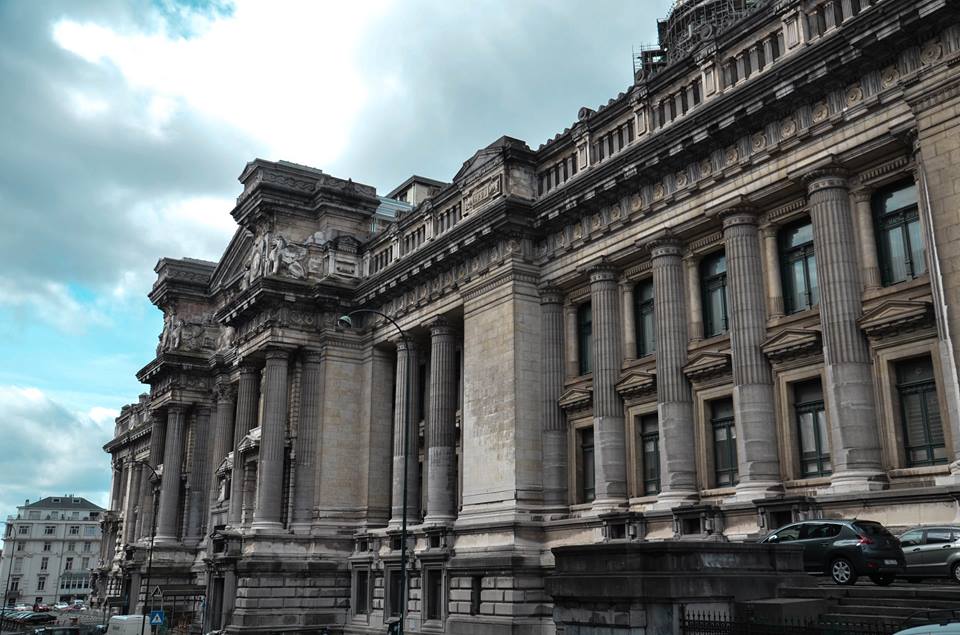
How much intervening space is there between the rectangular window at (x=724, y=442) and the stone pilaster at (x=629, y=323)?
433 centimetres

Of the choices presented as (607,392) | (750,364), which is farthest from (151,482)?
(750,364)

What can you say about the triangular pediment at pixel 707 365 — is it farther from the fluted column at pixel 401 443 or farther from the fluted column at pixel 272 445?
the fluted column at pixel 272 445

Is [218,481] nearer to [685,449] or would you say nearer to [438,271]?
[438,271]

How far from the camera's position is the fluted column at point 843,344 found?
2448 centimetres


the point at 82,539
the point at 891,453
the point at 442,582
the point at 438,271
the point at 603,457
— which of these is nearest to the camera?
the point at 891,453

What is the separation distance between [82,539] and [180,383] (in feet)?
412

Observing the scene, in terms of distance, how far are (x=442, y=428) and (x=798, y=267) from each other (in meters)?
18.0

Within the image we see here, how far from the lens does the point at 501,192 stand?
37844 mm

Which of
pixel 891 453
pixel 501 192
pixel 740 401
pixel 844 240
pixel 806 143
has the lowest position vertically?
pixel 891 453

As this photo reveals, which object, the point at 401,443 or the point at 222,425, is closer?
the point at 401,443

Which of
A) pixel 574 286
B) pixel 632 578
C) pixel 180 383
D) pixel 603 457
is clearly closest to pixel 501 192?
pixel 574 286

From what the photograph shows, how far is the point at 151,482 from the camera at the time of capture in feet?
229

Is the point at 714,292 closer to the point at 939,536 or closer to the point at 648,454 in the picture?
the point at 648,454

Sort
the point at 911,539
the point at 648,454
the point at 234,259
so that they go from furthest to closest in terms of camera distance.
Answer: the point at 234,259
the point at 648,454
the point at 911,539
